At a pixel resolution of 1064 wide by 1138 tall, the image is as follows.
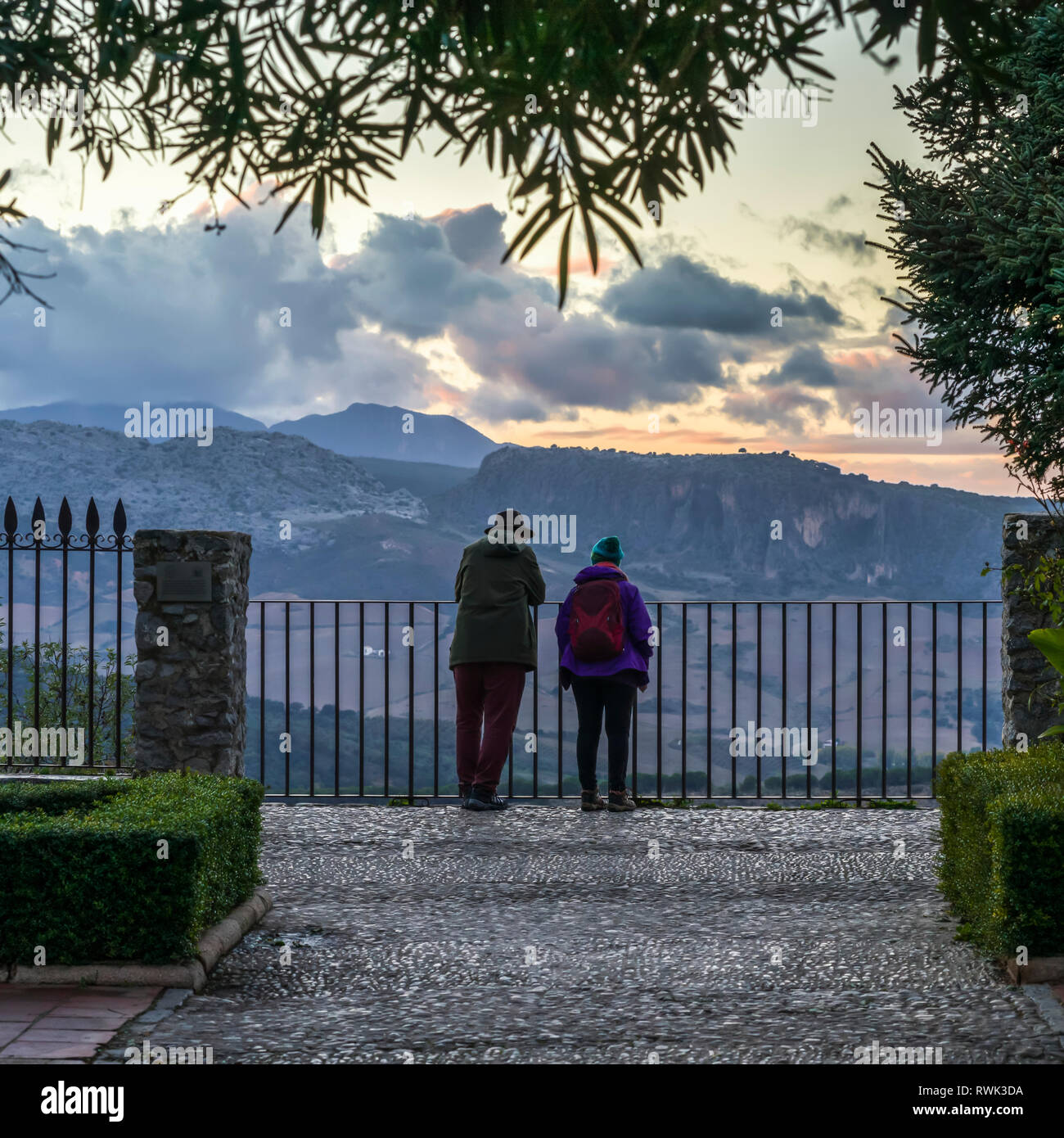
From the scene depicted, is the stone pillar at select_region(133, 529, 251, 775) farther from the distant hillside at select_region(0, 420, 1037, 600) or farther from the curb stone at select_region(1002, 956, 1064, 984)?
the distant hillside at select_region(0, 420, 1037, 600)

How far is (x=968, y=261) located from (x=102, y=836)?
894cm

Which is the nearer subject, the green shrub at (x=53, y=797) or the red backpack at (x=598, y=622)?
the green shrub at (x=53, y=797)

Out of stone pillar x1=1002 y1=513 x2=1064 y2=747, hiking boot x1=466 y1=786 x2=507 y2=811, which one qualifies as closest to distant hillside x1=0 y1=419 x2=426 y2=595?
hiking boot x1=466 y1=786 x2=507 y2=811

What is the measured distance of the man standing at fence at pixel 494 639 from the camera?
753 centimetres

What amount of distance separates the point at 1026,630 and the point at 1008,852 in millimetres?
4312

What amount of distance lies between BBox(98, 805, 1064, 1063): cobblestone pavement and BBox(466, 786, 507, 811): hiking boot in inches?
27.1

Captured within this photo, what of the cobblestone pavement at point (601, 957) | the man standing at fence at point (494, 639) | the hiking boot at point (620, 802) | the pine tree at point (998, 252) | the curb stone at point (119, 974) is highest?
the pine tree at point (998, 252)

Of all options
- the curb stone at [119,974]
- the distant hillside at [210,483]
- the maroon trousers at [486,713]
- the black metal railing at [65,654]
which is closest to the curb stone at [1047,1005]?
the curb stone at [119,974]

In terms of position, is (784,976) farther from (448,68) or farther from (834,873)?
(448,68)

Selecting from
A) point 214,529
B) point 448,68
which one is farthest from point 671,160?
point 214,529

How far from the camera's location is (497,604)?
754 centimetres

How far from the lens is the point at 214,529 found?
7.79m

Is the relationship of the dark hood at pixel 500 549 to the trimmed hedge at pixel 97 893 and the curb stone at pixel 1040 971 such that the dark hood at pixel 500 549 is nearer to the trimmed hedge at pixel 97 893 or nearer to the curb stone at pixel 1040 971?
the trimmed hedge at pixel 97 893

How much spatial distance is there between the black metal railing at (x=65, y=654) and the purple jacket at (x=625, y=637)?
10.3 feet
